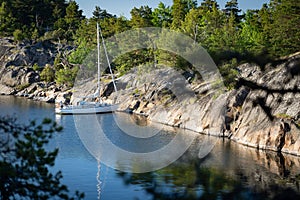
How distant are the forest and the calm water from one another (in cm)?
1398

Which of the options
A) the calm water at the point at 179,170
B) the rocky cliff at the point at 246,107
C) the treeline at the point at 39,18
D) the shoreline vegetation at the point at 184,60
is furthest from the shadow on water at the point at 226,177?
the treeline at the point at 39,18

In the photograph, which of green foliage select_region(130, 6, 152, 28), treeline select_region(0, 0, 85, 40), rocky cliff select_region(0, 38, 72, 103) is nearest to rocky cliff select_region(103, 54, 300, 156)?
green foliage select_region(130, 6, 152, 28)

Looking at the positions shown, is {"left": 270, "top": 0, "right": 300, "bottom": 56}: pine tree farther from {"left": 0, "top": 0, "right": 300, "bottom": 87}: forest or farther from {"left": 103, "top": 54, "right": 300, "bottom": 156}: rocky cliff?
{"left": 103, "top": 54, "right": 300, "bottom": 156}: rocky cliff

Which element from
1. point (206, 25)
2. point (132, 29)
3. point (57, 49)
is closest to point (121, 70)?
point (132, 29)

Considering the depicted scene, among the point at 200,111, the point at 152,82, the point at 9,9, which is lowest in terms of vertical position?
the point at 200,111

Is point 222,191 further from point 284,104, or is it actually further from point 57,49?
point 57,49

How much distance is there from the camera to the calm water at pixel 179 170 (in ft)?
88.8

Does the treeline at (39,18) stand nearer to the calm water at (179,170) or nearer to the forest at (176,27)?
the forest at (176,27)

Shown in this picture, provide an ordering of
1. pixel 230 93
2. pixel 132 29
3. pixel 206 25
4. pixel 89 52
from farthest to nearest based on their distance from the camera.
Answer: pixel 89 52
pixel 132 29
pixel 206 25
pixel 230 93

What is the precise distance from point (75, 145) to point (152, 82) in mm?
29733

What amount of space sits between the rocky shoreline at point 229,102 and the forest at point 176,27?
116 inches

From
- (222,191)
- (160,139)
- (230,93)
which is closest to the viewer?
(222,191)

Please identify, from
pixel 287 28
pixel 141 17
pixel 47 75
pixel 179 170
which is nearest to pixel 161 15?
pixel 141 17

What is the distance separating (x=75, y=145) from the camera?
40719mm
